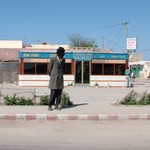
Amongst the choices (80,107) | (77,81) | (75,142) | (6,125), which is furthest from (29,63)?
(75,142)

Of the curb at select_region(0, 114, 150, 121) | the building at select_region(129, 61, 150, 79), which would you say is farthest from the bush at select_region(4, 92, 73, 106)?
the building at select_region(129, 61, 150, 79)

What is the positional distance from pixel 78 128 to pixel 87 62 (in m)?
26.5

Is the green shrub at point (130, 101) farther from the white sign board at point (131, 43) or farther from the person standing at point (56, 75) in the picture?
the white sign board at point (131, 43)

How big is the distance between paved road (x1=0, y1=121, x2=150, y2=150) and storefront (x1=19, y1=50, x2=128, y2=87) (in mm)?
24681

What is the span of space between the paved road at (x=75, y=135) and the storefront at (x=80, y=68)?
2468cm

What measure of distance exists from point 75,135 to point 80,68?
90.6 ft

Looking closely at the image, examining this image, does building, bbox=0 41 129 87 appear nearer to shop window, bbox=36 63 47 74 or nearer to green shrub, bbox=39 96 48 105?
shop window, bbox=36 63 47 74

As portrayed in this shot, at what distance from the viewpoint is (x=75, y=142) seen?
9156mm

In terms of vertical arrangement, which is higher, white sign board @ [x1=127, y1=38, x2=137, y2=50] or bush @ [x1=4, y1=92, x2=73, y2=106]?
white sign board @ [x1=127, y1=38, x2=137, y2=50]

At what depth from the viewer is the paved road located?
8742 mm

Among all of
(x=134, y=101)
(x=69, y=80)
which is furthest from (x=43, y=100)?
(x=69, y=80)

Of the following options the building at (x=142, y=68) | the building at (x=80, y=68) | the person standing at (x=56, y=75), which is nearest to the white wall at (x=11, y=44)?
the building at (x=80, y=68)

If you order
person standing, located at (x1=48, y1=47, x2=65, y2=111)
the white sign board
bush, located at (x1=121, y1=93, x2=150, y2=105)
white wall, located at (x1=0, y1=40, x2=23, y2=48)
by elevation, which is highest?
white wall, located at (x1=0, y1=40, x2=23, y2=48)

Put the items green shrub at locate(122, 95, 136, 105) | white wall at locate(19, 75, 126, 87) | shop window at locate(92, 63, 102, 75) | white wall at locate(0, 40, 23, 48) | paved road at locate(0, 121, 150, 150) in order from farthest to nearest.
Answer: white wall at locate(0, 40, 23, 48) → shop window at locate(92, 63, 102, 75) → white wall at locate(19, 75, 126, 87) → green shrub at locate(122, 95, 136, 105) → paved road at locate(0, 121, 150, 150)
